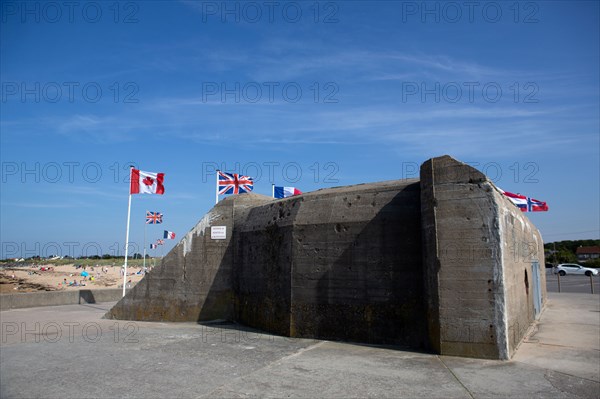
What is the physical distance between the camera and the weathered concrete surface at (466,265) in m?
7.00

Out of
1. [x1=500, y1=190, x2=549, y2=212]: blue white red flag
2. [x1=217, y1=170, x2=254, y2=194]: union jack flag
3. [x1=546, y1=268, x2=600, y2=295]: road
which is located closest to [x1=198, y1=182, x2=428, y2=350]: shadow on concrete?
[x1=217, y1=170, x2=254, y2=194]: union jack flag

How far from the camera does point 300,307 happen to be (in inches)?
365

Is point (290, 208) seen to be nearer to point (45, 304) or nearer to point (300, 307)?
point (300, 307)

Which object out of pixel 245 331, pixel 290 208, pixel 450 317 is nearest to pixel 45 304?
pixel 245 331

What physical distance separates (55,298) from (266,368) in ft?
48.3

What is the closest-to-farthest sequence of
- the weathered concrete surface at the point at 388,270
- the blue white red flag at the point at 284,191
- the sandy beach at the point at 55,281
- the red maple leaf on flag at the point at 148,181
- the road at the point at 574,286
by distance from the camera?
the weathered concrete surface at the point at 388,270, the red maple leaf on flag at the point at 148,181, the blue white red flag at the point at 284,191, the road at the point at 574,286, the sandy beach at the point at 55,281

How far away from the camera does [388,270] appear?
8.44 meters

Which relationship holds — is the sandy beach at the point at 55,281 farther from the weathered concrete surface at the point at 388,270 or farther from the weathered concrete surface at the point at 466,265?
the weathered concrete surface at the point at 466,265

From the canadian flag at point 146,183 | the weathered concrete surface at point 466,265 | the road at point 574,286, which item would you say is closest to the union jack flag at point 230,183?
the canadian flag at point 146,183

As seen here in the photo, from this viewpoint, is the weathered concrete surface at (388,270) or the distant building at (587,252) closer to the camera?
the weathered concrete surface at (388,270)

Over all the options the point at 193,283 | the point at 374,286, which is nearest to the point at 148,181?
the point at 193,283

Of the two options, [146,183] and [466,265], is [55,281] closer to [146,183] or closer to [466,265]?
[146,183]

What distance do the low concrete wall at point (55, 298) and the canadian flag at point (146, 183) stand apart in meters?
5.74

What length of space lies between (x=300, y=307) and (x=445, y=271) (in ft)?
11.3
